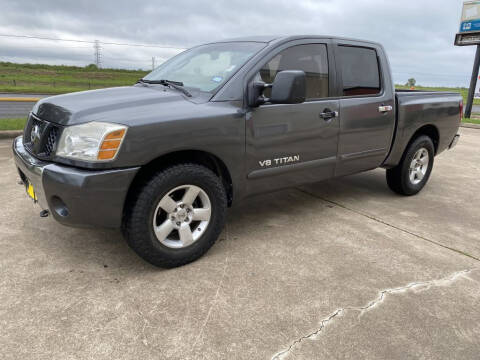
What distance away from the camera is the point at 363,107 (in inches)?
147

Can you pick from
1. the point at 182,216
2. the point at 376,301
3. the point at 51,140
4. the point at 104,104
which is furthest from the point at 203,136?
the point at 376,301

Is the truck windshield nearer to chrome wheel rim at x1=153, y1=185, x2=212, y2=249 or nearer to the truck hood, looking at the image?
the truck hood

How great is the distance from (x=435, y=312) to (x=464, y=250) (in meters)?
1.13

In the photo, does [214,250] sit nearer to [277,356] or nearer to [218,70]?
[277,356]

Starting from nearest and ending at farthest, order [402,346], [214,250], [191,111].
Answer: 1. [402,346]
2. [191,111]
3. [214,250]

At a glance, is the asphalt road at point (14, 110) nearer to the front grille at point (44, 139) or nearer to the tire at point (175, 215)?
the front grille at point (44, 139)

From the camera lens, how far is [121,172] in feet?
7.72

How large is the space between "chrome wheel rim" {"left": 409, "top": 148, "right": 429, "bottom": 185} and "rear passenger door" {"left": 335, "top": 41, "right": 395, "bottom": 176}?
2.11 ft

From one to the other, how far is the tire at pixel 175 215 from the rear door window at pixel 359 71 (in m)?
1.75

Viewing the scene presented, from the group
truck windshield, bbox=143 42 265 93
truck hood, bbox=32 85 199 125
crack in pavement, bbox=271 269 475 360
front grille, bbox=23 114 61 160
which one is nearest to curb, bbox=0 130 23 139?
truck windshield, bbox=143 42 265 93

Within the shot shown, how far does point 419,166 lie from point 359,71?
1613mm

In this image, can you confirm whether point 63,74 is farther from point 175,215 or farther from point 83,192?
point 83,192

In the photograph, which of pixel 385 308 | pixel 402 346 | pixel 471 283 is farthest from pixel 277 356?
pixel 471 283

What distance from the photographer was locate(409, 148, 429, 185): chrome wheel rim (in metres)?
4.57
